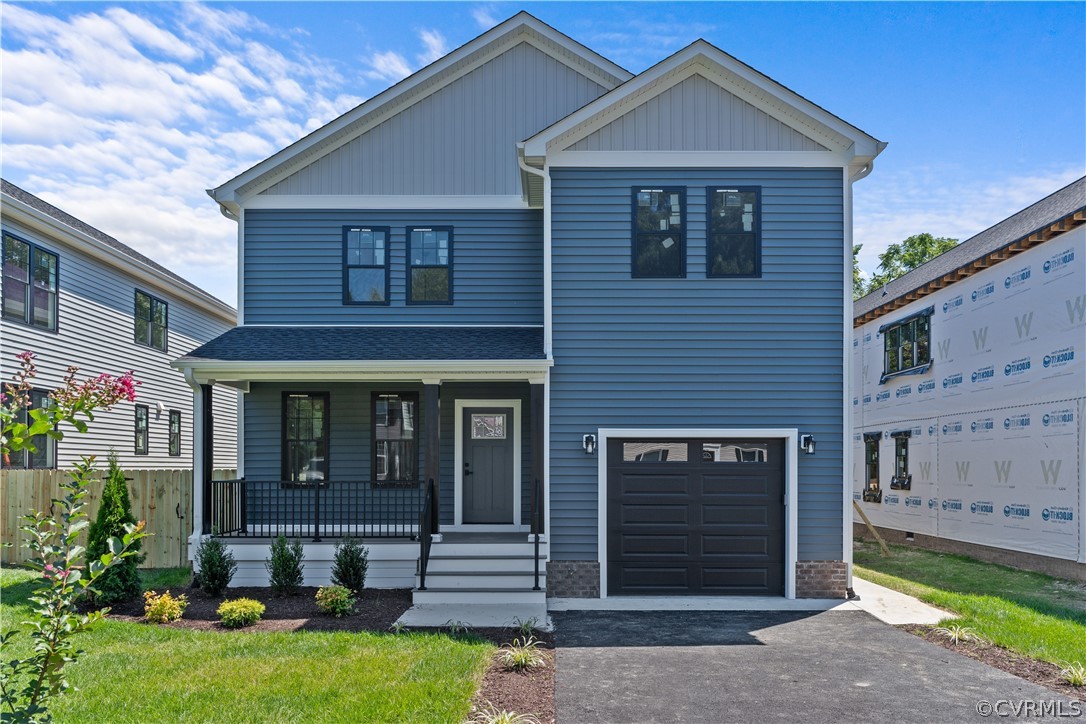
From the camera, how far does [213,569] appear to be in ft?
33.1

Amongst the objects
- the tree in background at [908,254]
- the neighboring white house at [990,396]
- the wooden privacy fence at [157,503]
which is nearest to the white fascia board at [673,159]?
the neighboring white house at [990,396]

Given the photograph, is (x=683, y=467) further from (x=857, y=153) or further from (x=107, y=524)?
(x=107, y=524)

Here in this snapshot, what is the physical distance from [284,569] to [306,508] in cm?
217

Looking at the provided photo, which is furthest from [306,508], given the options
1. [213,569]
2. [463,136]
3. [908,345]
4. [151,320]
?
[908,345]

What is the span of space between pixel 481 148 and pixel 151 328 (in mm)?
10719

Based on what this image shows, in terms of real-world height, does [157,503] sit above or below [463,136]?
below

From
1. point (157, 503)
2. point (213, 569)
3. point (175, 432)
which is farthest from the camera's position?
point (175, 432)

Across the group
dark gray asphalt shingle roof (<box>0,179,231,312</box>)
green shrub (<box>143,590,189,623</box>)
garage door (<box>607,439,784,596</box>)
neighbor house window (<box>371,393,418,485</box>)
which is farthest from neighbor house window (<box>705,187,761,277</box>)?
dark gray asphalt shingle roof (<box>0,179,231,312</box>)

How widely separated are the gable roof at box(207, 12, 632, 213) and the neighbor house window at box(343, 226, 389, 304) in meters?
1.42

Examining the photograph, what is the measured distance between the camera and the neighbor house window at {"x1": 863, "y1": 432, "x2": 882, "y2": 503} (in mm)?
19734

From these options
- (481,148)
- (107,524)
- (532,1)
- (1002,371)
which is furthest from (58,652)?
(1002,371)

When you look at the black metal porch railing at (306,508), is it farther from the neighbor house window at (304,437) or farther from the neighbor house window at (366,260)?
the neighbor house window at (366,260)

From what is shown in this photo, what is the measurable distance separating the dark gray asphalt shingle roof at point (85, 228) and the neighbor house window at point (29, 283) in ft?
2.46

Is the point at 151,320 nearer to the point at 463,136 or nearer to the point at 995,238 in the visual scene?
the point at 463,136
